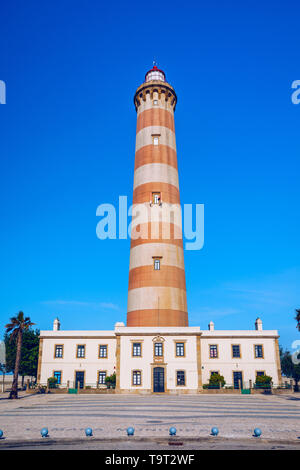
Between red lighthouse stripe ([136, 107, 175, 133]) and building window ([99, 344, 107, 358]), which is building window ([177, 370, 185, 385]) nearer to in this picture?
building window ([99, 344, 107, 358])

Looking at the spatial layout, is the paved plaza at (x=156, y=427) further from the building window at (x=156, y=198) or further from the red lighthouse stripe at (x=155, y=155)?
the red lighthouse stripe at (x=155, y=155)

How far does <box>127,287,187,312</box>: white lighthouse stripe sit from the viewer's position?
4181 centimetres

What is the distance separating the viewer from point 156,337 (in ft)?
131

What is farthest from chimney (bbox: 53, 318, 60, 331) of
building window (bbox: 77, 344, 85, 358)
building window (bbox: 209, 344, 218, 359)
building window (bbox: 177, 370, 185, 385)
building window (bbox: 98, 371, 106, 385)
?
building window (bbox: 209, 344, 218, 359)

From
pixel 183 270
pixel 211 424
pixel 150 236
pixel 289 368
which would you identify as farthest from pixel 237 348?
pixel 289 368

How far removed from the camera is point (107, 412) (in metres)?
23.1

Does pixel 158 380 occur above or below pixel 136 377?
below

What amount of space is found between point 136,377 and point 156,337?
4.38 m

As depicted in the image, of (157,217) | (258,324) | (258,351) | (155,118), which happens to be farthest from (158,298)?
(155,118)

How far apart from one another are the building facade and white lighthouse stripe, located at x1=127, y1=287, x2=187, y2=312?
A: 0.11 meters

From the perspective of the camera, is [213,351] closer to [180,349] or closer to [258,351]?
[258,351]

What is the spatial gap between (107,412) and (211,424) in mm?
7604
